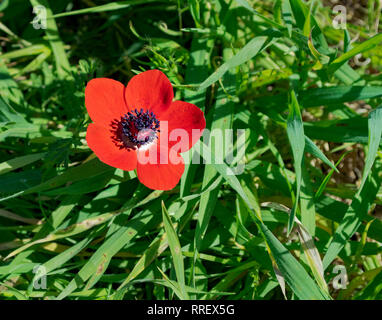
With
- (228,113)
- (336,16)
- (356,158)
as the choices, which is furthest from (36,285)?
(336,16)

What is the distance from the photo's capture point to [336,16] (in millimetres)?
1733

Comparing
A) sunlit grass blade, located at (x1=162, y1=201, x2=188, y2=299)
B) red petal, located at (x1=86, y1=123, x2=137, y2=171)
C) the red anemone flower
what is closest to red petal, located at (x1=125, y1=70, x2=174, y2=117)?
the red anemone flower

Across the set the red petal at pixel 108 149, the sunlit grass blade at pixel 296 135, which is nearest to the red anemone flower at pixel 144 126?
the red petal at pixel 108 149

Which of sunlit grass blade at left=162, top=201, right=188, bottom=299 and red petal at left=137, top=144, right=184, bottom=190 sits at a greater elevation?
red petal at left=137, top=144, right=184, bottom=190

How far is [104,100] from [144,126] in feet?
0.47

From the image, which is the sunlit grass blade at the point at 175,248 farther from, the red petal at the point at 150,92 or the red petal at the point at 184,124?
the red petal at the point at 150,92

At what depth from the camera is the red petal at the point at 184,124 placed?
1.19 m

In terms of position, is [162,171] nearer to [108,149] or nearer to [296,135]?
[108,149]

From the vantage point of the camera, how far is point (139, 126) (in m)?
1.25

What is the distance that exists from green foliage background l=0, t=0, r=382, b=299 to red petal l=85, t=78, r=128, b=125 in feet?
0.38

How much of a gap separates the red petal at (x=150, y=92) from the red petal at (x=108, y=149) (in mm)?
124

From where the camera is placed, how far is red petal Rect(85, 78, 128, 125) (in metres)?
1.17

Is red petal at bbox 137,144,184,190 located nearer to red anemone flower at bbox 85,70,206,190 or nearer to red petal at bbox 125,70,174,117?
red anemone flower at bbox 85,70,206,190

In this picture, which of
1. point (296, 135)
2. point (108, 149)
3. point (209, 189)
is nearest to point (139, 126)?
point (108, 149)
